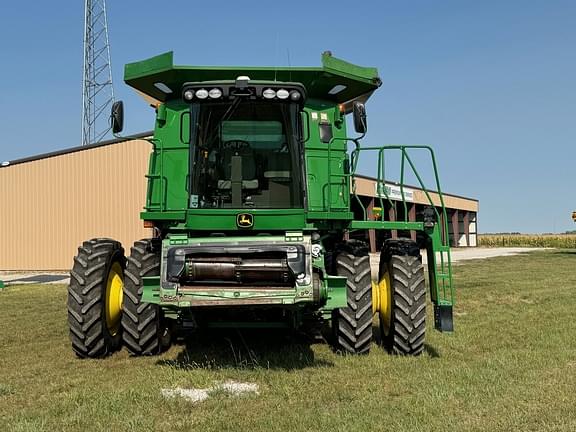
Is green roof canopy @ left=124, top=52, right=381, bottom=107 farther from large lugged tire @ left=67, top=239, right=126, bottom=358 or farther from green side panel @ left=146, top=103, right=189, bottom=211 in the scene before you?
large lugged tire @ left=67, top=239, right=126, bottom=358

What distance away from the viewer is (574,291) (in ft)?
46.3

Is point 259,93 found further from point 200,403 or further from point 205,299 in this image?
point 200,403

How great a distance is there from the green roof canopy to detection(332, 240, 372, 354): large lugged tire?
222 centimetres

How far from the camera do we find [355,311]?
6.68 metres

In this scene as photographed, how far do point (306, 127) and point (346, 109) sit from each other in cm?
123

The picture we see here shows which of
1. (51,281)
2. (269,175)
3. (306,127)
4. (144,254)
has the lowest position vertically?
(51,281)

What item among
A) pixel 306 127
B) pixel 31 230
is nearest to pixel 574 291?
pixel 306 127

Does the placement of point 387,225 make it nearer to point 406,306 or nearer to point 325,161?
point 406,306

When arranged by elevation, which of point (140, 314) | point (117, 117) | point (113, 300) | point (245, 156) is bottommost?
point (140, 314)

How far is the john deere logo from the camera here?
6086mm

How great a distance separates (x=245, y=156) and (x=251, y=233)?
0.92 meters

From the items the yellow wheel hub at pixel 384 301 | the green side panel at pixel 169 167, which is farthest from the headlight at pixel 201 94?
the yellow wheel hub at pixel 384 301

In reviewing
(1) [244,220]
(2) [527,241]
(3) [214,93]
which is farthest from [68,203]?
(2) [527,241]

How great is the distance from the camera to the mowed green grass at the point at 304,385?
4578 millimetres
